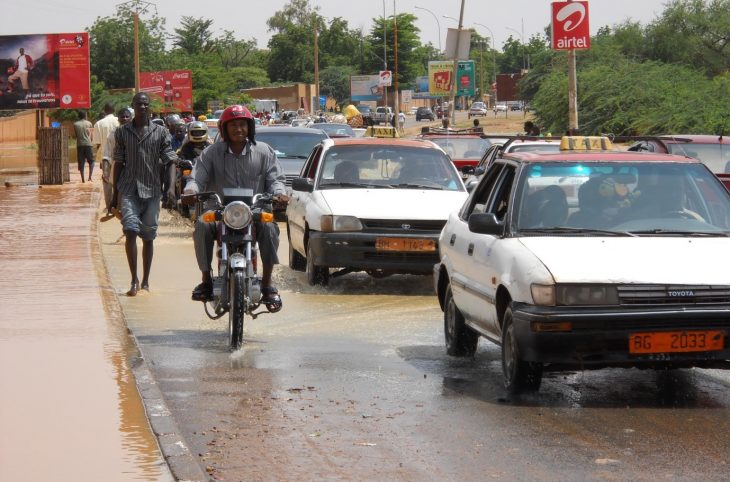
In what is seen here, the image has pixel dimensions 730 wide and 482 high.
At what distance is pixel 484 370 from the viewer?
30.1ft

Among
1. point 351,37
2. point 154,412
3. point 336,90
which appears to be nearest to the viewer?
point 154,412

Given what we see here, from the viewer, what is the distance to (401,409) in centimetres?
779

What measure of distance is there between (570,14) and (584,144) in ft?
61.5

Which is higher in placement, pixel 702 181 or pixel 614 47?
pixel 614 47

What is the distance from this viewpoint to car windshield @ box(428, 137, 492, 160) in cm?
2539

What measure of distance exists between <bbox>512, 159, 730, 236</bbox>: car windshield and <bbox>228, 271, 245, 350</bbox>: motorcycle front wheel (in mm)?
2204

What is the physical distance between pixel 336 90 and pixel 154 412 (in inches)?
5952

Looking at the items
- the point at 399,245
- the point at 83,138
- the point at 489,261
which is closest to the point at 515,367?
the point at 489,261

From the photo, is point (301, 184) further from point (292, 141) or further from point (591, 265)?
point (292, 141)

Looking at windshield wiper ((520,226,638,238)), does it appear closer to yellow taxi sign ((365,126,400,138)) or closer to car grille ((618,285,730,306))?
car grille ((618,285,730,306))

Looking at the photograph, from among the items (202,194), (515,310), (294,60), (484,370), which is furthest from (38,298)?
(294,60)

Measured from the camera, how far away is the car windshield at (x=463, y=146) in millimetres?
25391

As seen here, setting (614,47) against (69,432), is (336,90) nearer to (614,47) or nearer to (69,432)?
(614,47)

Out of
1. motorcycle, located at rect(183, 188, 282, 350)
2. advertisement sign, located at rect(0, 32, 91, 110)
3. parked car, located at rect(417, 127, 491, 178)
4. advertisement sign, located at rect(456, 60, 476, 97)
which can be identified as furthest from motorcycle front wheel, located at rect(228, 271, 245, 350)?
advertisement sign, located at rect(456, 60, 476, 97)
